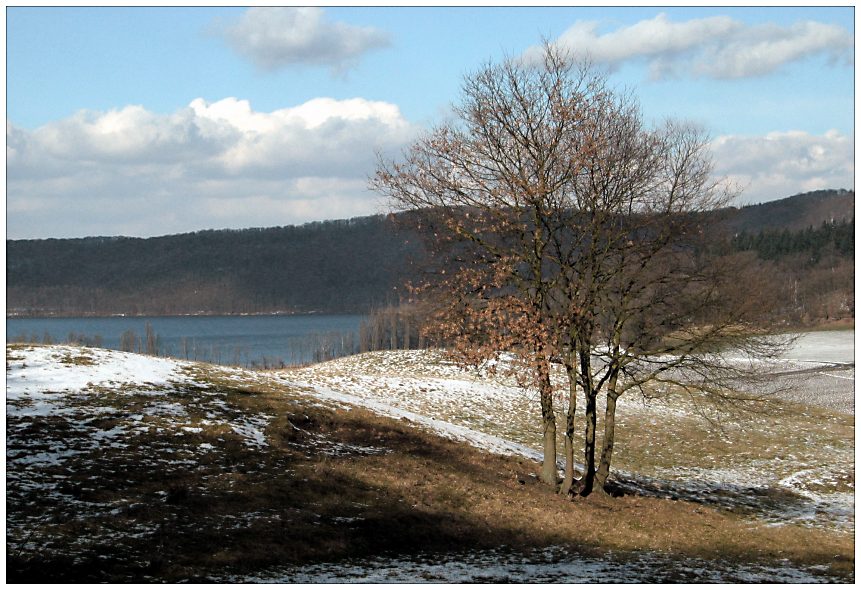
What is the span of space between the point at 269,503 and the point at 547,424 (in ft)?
27.1

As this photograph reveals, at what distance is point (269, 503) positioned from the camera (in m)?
17.2

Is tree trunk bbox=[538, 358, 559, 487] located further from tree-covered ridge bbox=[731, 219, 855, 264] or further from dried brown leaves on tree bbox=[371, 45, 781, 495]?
tree-covered ridge bbox=[731, 219, 855, 264]

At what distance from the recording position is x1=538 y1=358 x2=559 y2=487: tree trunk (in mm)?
19516

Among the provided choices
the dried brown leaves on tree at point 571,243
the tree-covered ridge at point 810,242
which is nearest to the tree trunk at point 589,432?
the dried brown leaves on tree at point 571,243

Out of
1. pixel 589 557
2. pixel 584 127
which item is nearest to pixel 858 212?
pixel 584 127

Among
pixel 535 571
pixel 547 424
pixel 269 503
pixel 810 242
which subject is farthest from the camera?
pixel 810 242

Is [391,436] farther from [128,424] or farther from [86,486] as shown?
[86,486]

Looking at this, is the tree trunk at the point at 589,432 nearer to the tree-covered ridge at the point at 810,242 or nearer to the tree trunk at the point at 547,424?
the tree trunk at the point at 547,424

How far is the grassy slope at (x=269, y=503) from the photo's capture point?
13859 millimetres

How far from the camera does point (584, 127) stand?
64.2 feet

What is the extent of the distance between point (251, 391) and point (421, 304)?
983cm

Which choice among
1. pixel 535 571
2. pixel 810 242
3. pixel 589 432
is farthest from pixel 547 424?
pixel 810 242

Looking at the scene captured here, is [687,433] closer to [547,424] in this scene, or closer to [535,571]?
[547,424]

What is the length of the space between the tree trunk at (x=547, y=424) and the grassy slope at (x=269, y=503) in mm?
590
